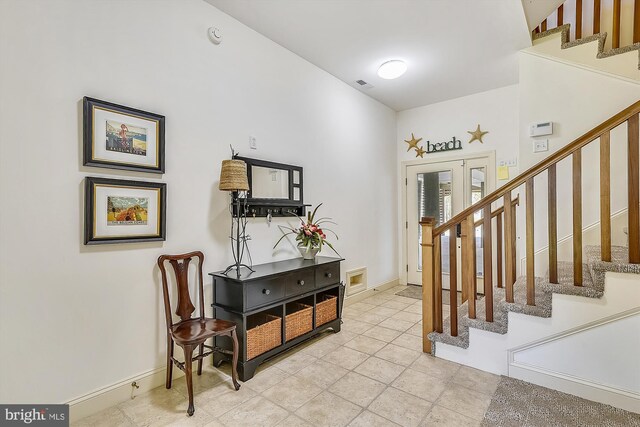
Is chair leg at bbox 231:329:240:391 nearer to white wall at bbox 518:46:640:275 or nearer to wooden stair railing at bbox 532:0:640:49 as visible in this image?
white wall at bbox 518:46:640:275

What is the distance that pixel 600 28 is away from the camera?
10.3ft

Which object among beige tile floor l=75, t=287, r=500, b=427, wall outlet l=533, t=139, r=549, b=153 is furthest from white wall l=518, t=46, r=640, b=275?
beige tile floor l=75, t=287, r=500, b=427

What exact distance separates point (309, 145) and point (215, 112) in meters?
1.24

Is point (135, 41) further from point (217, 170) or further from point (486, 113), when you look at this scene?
point (486, 113)

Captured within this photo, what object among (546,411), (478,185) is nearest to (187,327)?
(546,411)

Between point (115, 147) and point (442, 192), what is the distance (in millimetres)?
4363

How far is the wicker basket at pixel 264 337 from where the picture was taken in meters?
2.38

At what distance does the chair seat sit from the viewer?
1962mm

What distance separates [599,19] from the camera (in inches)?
124

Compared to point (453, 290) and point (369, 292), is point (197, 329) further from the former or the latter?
point (369, 292)

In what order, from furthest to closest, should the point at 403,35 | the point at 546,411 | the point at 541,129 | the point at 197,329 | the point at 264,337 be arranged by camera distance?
the point at 541,129 → the point at 403,35 → the point at 264,337 → the point at 197,329 → the point at 546,411

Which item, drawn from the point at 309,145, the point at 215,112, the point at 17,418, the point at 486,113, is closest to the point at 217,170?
the point at 215,112

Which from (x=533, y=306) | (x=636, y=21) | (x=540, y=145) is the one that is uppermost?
(x=636, y=21)

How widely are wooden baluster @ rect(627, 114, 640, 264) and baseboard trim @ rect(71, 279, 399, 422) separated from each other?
3278mm
